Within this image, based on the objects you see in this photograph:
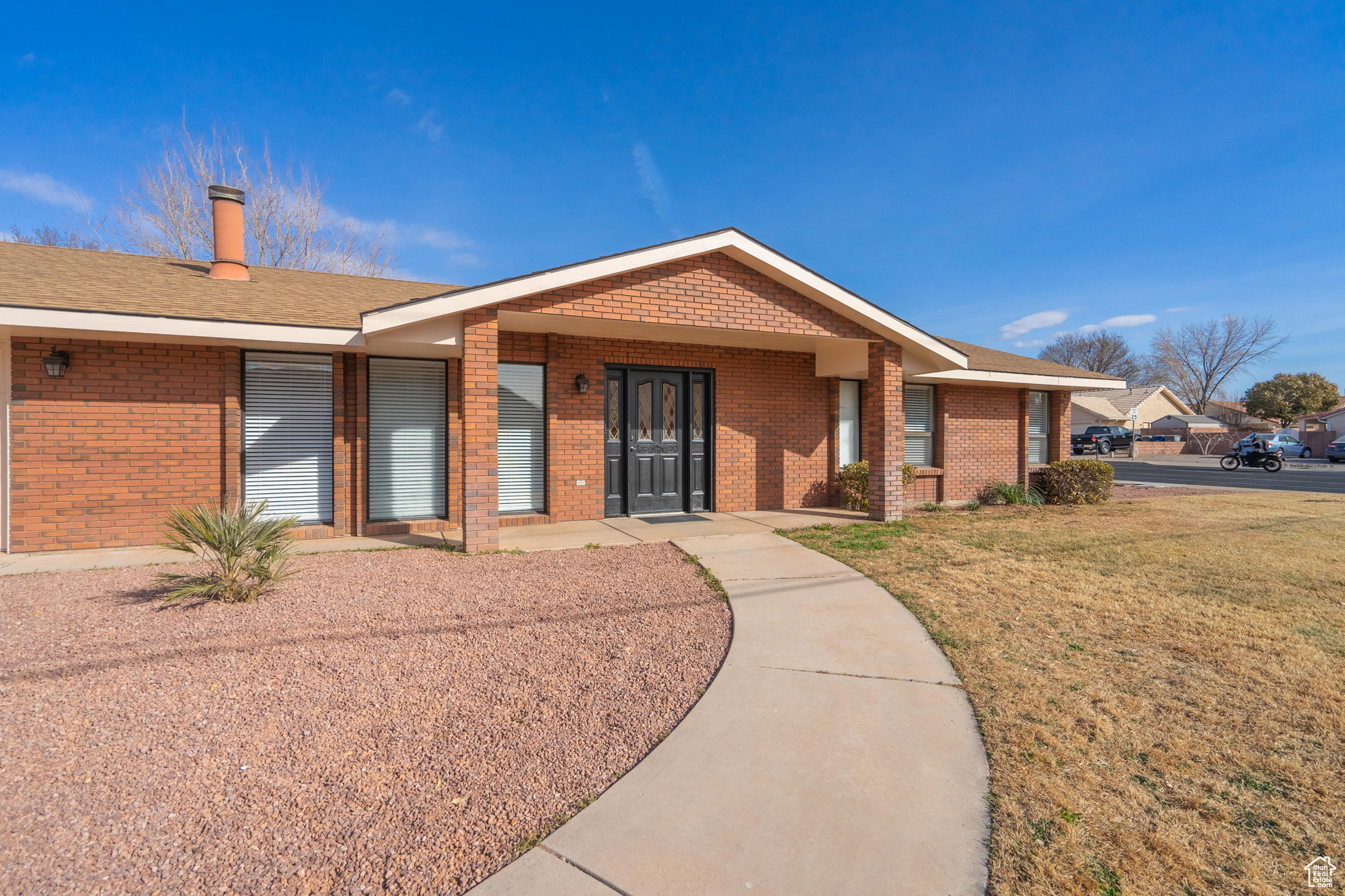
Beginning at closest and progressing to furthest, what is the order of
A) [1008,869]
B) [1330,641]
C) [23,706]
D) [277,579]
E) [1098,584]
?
[1008,869], [23,706], [1330,641], [277,579], [1098,584]

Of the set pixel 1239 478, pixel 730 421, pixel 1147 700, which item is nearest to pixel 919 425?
pixel 730 421

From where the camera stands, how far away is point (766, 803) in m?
2.50

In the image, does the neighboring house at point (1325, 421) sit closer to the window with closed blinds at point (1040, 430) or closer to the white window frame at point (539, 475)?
the window with closed blinds at point (1040, 430)

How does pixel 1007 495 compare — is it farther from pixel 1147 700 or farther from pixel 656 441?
pixel 1147 700

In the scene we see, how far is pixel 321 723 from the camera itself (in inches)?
125

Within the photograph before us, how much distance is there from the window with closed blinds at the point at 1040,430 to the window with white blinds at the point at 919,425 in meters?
2.64

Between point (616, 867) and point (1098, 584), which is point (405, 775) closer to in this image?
point (616, 867)

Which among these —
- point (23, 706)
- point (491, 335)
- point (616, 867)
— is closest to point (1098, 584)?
point (616, 867)

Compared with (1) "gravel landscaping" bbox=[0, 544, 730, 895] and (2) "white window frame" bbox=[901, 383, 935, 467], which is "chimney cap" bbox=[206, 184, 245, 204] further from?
(2) "white window frame" bbox=[901, 383, 935, 467]

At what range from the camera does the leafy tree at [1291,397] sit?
46719 millimetres

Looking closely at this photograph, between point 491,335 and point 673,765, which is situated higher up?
point 491,335

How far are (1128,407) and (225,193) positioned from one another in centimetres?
6551

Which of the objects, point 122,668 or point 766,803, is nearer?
point 766,803

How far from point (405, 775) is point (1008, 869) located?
2349 millimetres
